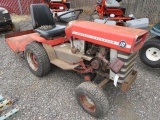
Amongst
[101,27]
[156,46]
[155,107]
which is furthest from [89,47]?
[156,46]

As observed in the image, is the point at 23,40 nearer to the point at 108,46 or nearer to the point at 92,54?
the point at 92,54

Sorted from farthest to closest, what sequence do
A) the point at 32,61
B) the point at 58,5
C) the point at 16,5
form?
1. the point at 16,5
2. the point at 58,5
3. the point at 32,61

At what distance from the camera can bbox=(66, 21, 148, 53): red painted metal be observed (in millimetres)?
1716

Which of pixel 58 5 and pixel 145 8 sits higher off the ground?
pixel 58 5

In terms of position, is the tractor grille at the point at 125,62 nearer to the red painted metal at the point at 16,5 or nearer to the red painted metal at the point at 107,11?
the red painted metal at the point at 107,11

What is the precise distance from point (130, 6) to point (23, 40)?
432 centimetres

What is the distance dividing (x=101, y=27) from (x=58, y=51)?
828 mm

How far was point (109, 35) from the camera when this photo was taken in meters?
1.84

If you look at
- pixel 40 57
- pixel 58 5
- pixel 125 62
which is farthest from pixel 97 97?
pixel 58 5

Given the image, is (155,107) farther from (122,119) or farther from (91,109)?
(91,109)

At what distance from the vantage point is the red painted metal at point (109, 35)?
5.63 feet

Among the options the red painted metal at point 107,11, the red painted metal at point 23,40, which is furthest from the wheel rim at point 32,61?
the red painted metal at point 107,11

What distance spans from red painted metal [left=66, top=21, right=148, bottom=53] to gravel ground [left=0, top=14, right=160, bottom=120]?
88cm

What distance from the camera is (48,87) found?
260 cm
